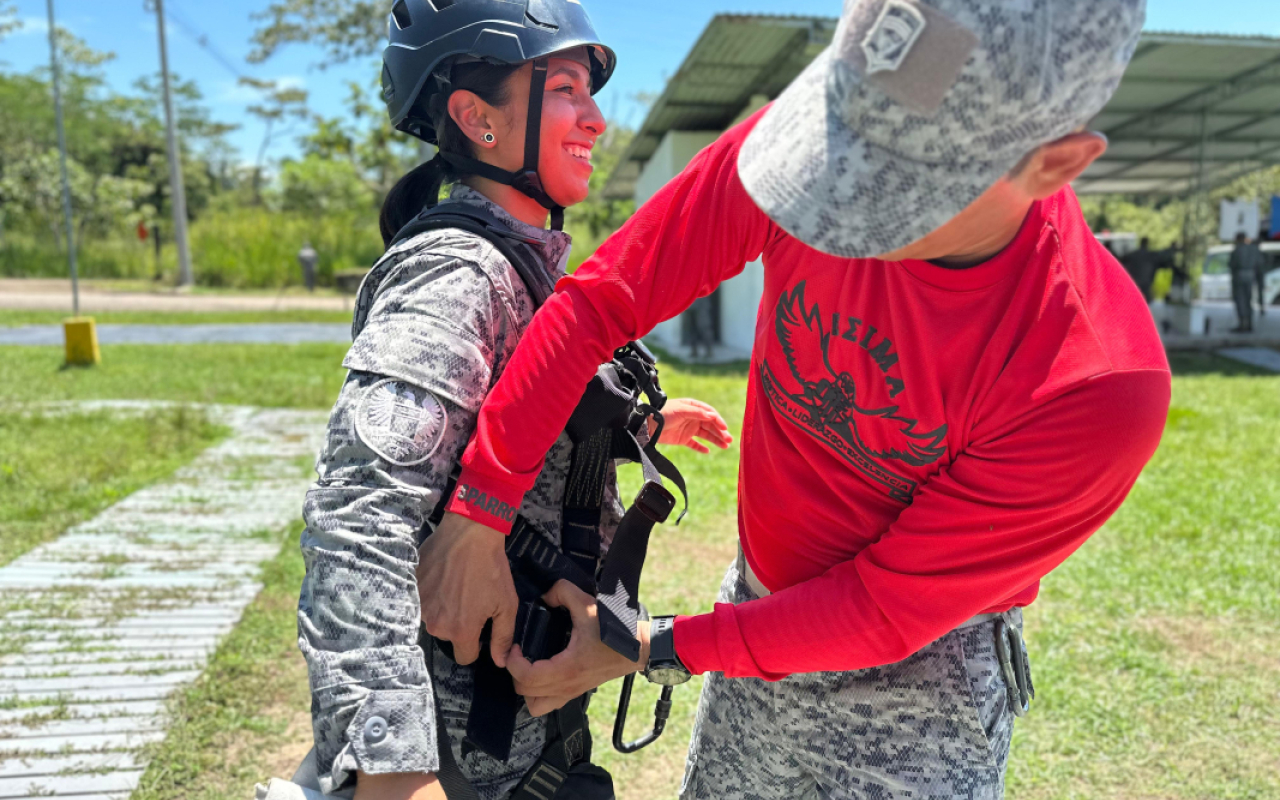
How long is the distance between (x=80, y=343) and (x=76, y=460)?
5.65 meters

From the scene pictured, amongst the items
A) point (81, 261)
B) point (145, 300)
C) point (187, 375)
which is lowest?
point (81, 261)

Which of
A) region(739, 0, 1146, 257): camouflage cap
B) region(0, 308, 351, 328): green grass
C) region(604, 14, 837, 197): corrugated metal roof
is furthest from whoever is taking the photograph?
region(0, 308, 351, 328): green grass

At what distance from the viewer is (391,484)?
1297 millimetres

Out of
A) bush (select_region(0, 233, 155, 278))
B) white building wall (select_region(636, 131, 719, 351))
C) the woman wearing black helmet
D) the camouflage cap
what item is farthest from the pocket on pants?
bush (select_region(0, 233, 155, 278))

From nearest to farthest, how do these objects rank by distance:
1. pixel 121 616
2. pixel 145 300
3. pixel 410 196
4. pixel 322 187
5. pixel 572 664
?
pixel 572 664 < pixel 410 196 < pixel 121 616 < pixel 145 300 < pixel 322 187

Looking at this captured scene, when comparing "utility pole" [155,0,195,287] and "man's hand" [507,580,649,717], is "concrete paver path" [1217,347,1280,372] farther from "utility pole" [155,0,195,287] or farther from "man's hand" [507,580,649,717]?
"utility pole" [155,0,195,287]

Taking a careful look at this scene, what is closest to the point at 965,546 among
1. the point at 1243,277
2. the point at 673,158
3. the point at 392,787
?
the point at 392,787

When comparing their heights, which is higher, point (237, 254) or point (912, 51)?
point (912, 51)

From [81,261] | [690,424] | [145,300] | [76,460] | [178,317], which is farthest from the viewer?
[81,261]

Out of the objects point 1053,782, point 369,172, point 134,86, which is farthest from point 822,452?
point 134,86

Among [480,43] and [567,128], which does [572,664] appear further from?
[480,43]

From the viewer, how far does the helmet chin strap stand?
1.72 metres

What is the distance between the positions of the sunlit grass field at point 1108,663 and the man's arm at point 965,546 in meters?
2.06

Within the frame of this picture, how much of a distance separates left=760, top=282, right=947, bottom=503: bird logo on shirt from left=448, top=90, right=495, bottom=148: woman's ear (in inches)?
28.2
